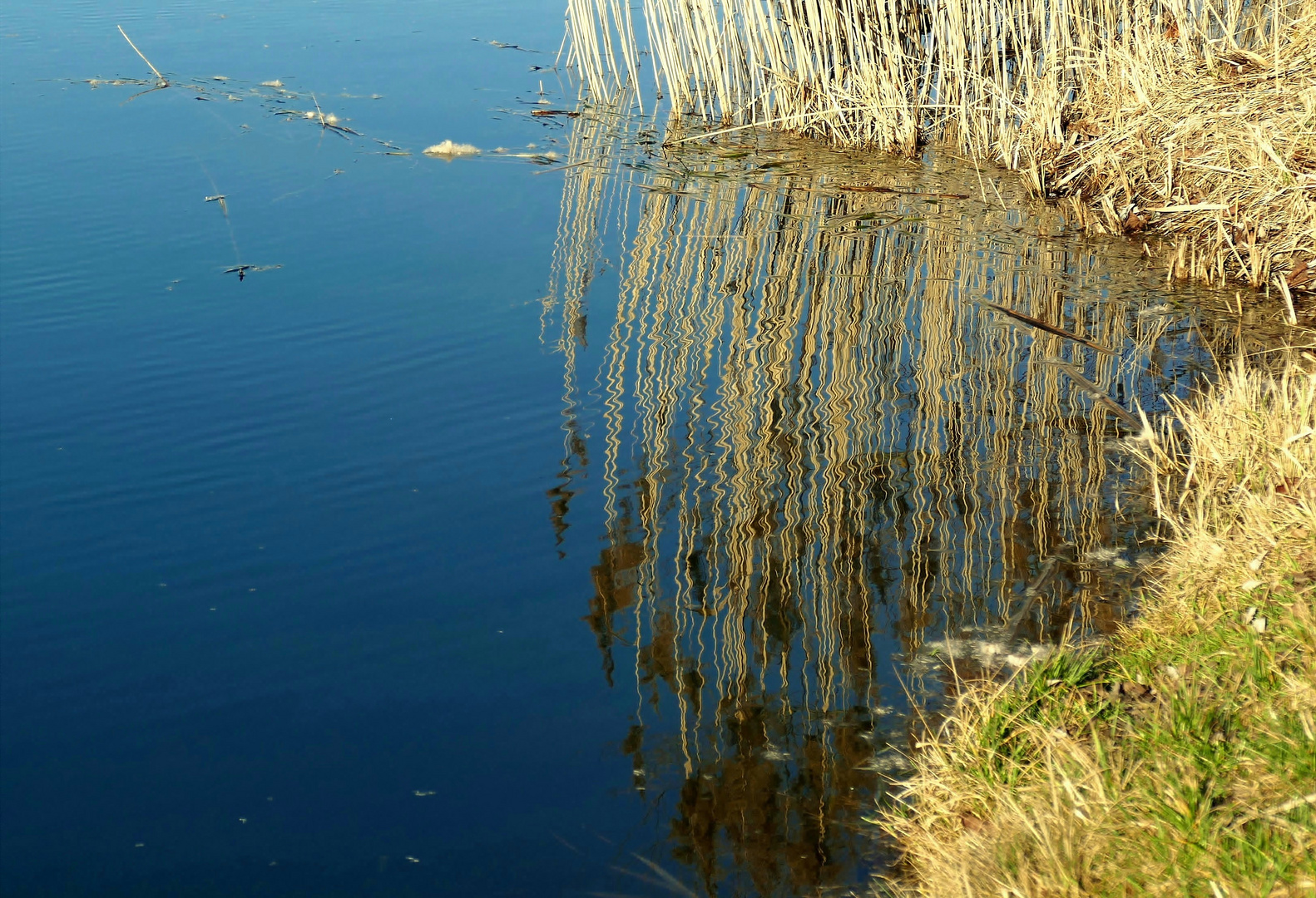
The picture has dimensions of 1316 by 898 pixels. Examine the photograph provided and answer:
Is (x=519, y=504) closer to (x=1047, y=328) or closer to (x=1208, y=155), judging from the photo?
(x=1047, y=328)

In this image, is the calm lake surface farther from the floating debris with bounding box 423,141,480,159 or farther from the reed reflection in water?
the floating debris with bounding box 423,141,480,159

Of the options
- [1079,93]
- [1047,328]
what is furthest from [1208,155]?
[1079,93]

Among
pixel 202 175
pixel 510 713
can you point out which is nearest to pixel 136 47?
pixel 202 175

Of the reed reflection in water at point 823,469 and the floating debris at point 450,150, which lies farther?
the floating debris at point 450,150

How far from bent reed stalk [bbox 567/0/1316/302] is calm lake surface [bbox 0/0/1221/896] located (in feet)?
1.13

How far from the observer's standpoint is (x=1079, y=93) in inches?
284

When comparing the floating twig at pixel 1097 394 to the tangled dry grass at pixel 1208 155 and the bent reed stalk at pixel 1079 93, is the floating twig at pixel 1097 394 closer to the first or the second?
the tangled dry grass at pixel 1208 155

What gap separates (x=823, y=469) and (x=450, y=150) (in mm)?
4660

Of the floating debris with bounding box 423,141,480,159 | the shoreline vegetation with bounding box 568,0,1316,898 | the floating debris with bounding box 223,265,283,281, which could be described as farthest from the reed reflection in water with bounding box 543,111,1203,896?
the floating debris with bounding box 223,265,283,281

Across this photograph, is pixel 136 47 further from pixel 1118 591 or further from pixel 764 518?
pixel 1118 591

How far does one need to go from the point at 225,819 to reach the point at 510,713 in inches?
27.4

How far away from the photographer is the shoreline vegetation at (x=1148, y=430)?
7.07 feet

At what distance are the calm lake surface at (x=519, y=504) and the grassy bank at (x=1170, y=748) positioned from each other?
25cm

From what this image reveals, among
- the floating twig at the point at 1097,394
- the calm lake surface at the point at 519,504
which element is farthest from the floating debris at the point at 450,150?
the floating twig at the point at 1097,394
